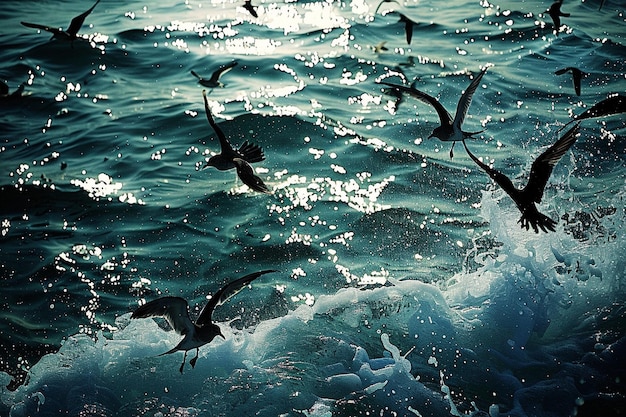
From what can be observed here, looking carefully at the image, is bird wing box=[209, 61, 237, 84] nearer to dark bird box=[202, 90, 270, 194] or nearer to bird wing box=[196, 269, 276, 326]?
dark bird box=[202, 90, 270, 194]

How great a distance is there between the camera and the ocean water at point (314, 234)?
7652 mm

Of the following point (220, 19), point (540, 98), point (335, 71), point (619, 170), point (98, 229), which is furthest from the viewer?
point (220, 19)

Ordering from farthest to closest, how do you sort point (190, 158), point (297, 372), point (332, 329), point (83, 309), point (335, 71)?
point (335, 71), point (190, 158), point (83, 309), point (332, 329), point (297, 372)

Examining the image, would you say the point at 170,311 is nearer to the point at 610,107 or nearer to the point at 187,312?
the point at 187,312

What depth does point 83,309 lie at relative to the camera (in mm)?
9180

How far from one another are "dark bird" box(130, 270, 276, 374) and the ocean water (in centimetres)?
107

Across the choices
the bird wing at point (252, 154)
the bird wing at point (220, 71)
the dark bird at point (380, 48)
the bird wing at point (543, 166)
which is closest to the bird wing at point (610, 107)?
the bird wing at point (543, 166)

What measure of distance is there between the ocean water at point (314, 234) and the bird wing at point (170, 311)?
4.02ft

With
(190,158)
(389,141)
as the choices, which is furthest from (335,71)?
(190,158)

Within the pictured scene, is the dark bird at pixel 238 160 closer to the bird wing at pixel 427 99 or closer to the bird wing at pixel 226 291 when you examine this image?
the bird wing at pixel 226 291

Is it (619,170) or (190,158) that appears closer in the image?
(619,170)

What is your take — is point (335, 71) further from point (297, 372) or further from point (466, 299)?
point (297, 372)

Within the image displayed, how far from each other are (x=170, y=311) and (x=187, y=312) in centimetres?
16

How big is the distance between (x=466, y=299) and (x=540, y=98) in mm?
7635
